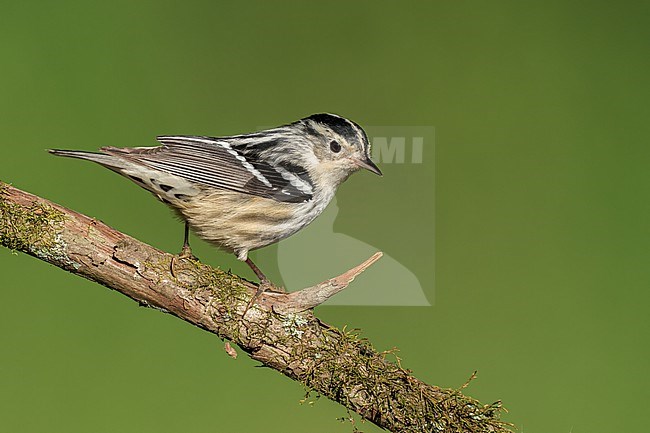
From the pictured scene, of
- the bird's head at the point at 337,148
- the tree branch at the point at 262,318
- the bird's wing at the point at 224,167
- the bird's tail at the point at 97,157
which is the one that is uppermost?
the bird's head at the point at 337,148

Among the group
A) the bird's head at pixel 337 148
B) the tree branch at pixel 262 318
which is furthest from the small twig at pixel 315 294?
the bird's head at pixel 337 148

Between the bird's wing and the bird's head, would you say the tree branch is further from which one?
the bird's head

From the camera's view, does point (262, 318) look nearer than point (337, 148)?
Yes

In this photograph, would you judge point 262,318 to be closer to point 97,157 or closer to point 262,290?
point 262,290

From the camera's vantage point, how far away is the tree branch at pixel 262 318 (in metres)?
1.26

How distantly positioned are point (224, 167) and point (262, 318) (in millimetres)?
331

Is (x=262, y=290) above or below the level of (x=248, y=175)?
below

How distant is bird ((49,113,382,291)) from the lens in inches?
56.0

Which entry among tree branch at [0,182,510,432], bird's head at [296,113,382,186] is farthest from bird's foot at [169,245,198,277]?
bird's head at [296,113,382,186]

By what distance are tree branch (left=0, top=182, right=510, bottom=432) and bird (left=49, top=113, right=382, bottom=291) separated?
10 centimetres

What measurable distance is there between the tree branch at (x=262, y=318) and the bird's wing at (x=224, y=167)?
184mm

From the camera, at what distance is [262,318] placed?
1.28 metres

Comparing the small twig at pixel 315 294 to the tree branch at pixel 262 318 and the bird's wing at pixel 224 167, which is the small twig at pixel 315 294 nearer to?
the tree branch at pixel 262 318

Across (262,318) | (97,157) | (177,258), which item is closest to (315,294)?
(262,318)
